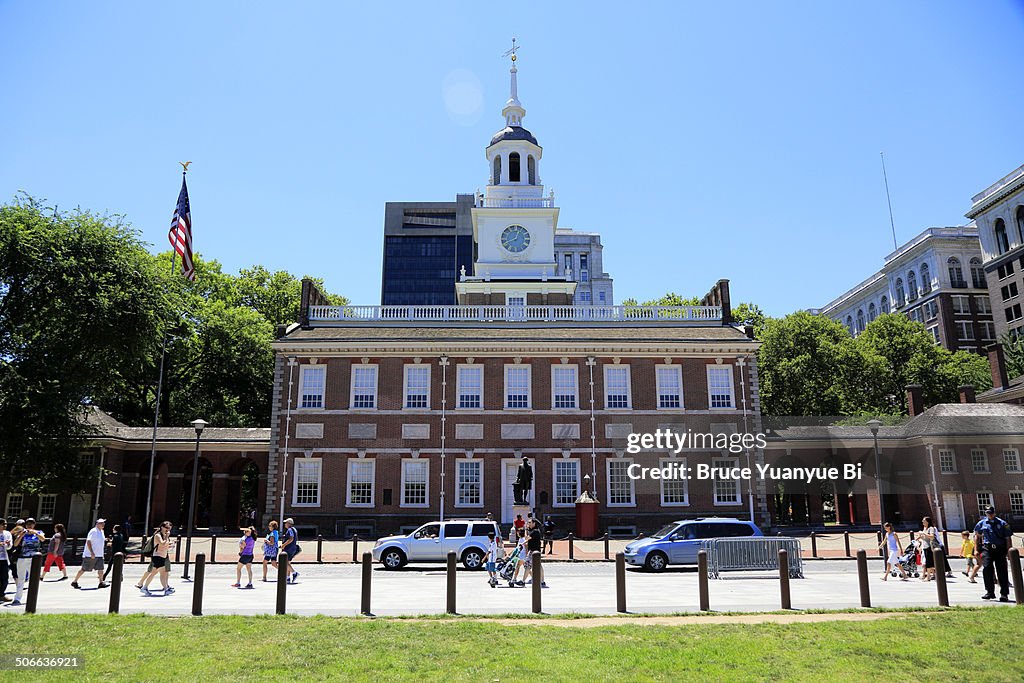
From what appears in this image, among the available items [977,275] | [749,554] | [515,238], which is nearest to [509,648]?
[749,554]

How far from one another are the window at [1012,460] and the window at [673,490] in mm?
17889

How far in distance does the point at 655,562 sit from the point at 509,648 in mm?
14014

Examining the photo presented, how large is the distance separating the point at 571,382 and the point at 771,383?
25902 mm

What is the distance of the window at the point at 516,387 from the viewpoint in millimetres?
37031

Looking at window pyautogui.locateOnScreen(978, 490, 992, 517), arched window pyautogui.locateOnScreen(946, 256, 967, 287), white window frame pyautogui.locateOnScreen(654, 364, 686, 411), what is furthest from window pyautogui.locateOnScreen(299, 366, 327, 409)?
arched window pyautogui.locateOnScreen(946, 256, 967, 287)

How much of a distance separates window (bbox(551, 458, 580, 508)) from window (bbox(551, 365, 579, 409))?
2.76 m

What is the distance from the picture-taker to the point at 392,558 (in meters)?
23.9

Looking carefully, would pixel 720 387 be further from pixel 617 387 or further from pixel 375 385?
pixel 375 385

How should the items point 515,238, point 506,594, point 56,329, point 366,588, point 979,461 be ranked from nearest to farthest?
1. point 366,588
2. point 506,594
3. point 56,329
4. point 979,461
5. point 515,238

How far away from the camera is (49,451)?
29297 millimetres

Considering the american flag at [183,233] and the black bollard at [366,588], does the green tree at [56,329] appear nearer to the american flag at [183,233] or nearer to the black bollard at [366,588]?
the american flag at [183,233]

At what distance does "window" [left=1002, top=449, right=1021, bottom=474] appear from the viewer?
39812 millimetres

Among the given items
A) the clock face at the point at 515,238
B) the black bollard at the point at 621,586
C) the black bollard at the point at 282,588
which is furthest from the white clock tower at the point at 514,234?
the black bollard at the point at 282,588

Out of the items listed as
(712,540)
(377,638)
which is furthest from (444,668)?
(712,540)
